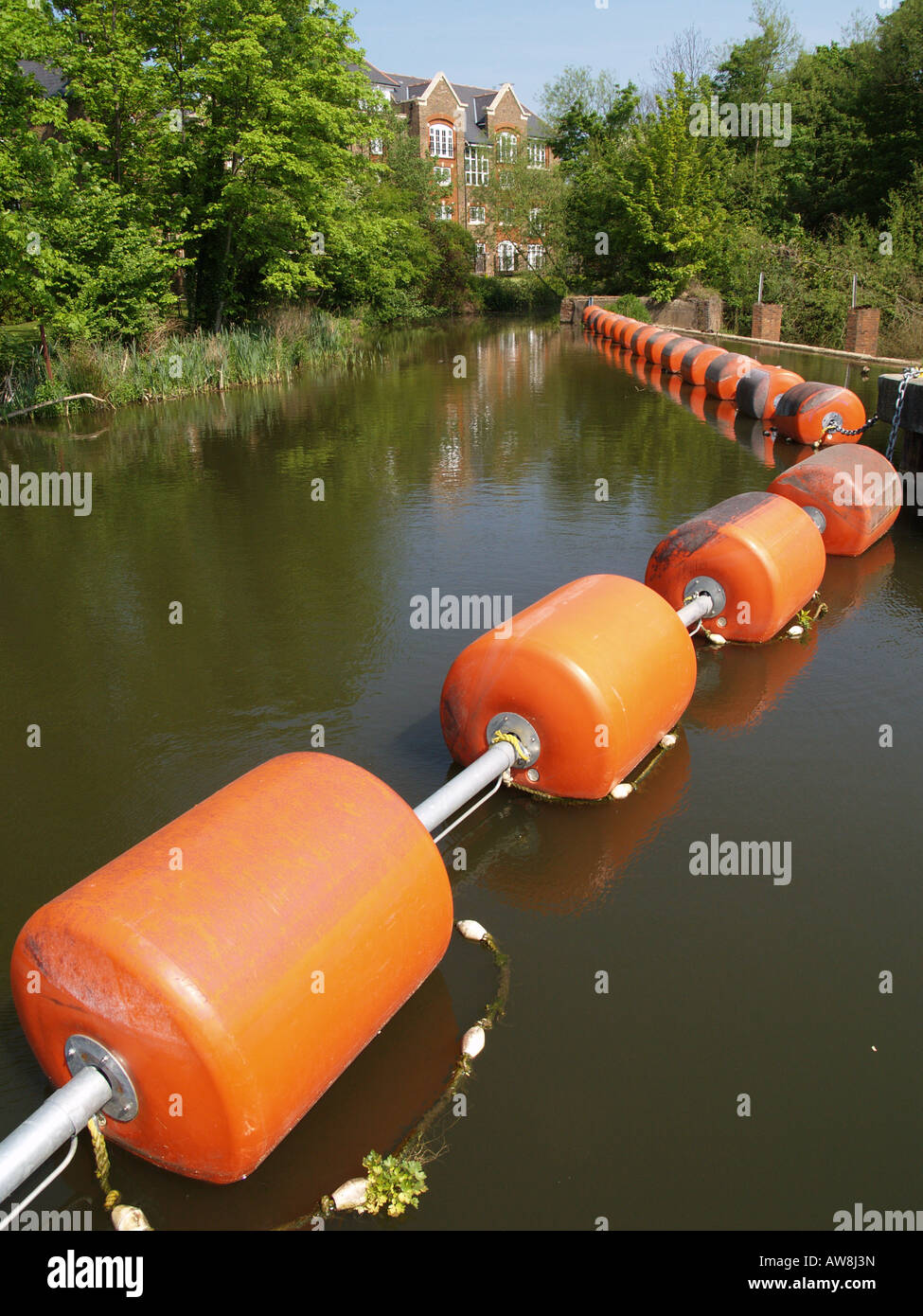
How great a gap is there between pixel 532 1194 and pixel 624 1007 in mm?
929

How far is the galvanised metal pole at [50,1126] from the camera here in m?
2.81

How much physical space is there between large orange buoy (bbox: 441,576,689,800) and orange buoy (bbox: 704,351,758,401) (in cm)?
1431

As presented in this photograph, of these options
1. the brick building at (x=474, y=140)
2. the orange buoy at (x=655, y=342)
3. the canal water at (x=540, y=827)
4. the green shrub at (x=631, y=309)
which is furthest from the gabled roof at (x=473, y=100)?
the canal water at (x=540, y=827)

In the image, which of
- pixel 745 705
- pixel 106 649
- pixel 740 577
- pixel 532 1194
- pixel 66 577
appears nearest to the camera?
pixel 532 1194

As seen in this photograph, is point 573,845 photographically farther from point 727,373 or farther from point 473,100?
point 473,100

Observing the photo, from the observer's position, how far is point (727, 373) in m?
18.6

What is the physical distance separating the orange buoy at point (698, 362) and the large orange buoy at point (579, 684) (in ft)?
52.5

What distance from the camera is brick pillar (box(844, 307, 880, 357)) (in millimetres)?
24391

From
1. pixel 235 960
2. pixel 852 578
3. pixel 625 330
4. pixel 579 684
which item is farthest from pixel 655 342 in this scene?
pixel 235 960

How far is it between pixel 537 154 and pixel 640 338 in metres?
44.9
